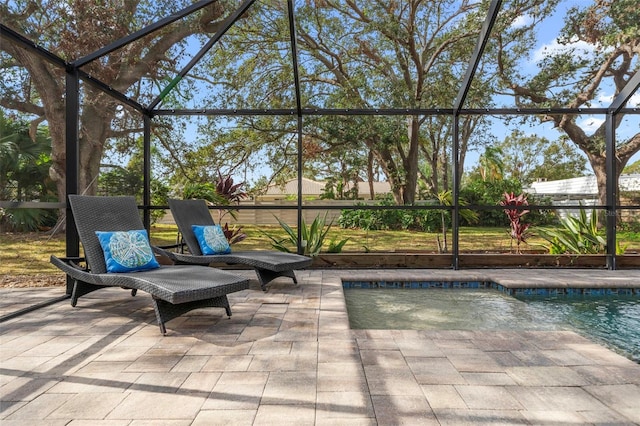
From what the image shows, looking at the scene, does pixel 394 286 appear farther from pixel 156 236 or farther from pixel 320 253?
pixel 156 236

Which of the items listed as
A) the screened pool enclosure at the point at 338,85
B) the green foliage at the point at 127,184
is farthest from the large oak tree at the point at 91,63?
the green foliage at the point at 127,184

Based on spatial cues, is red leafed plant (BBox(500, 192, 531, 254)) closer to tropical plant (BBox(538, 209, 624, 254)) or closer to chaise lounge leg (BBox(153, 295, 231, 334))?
tropical plant (BBox(538, 209, 624, 254))

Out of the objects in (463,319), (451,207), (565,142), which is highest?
(565,142)

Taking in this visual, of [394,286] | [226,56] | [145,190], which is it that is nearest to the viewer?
[394,286]

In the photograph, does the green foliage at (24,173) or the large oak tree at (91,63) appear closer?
the large oak tree at (91,63)

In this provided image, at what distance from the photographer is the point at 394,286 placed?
5.38 metres

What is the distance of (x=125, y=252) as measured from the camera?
3.64 m

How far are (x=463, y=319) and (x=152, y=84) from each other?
24.1 feet

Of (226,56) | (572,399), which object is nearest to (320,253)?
(572,399)

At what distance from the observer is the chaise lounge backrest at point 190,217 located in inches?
192

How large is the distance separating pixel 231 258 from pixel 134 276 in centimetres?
147

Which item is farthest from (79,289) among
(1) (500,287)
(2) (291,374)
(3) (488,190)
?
(3) (488,190)

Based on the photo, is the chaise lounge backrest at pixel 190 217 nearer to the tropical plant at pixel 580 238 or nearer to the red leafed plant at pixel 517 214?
the red leafed plant at pixel 517 214

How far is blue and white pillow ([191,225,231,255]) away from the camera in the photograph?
4.89 m
